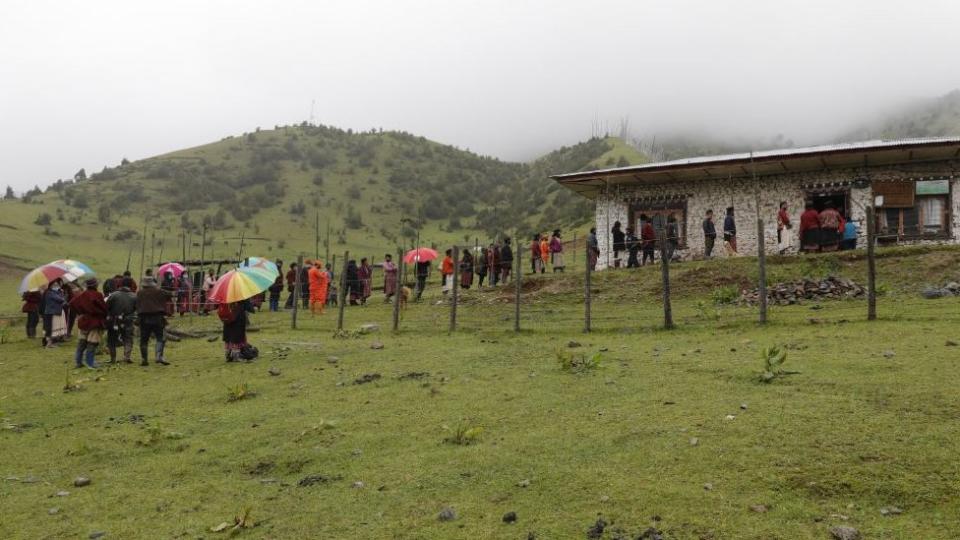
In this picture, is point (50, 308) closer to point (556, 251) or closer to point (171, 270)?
point (171, 270)

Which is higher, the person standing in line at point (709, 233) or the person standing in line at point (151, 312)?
the person standing in line at point (709, 233)

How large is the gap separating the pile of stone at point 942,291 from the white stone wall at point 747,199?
6541 mm

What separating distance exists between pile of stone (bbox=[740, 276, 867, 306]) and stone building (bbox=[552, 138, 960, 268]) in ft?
17.6

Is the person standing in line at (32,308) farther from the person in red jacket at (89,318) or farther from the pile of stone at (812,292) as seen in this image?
the pile of stone at (812,292)

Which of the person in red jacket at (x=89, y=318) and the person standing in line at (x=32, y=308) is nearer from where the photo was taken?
the person in red jacket at (x=89, y=318)

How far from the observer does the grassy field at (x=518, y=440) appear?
5.35 meters

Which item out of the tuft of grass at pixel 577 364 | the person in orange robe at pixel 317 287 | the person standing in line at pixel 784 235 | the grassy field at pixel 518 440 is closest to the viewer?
the grassy field at pixel 518 440

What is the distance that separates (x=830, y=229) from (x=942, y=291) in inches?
239

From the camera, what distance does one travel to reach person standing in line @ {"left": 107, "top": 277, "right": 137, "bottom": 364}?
1311cm

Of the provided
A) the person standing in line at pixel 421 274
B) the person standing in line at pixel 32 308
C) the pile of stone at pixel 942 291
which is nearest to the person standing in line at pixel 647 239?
the person standing in line at pixel 421 274

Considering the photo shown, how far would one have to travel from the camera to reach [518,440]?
23.2 ft

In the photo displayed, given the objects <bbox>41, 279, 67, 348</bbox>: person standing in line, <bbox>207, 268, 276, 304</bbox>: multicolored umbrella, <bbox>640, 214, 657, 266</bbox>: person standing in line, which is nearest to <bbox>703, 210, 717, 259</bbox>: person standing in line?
<bbox>640, 214, 657, 266</bbox>: person standing in line

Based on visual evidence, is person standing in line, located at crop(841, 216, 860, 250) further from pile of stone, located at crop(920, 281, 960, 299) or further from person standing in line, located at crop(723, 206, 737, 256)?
pile of stone, located at crop(920, 281, 960, 299)

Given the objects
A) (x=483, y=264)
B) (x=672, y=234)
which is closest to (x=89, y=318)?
(x=483, y=264)
